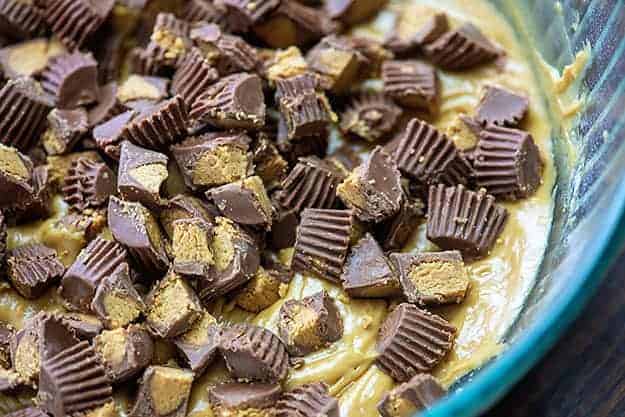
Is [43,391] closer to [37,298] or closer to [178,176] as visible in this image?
[37,298]

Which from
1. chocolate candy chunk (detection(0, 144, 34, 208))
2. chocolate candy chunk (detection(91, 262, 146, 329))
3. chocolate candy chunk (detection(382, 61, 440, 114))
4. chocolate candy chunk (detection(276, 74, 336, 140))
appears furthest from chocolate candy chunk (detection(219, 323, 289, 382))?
chocolate candy chunk (detection(382, 61, 440, 114))

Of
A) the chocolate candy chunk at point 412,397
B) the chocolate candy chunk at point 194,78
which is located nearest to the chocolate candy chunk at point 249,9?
the chocolate candy chunk at point 194,78

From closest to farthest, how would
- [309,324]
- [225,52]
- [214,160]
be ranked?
1. [309,324]
2. [214,160]
3. [225,52]

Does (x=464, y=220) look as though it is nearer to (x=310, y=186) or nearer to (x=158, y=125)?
(x=310, y=186)

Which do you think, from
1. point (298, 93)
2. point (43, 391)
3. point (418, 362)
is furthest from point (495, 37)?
point (43, 391)

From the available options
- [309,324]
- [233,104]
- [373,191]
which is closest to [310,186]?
[373,191]

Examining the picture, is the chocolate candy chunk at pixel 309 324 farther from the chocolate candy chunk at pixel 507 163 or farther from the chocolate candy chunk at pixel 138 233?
the chocolate candy chunk at pixel 507 163
